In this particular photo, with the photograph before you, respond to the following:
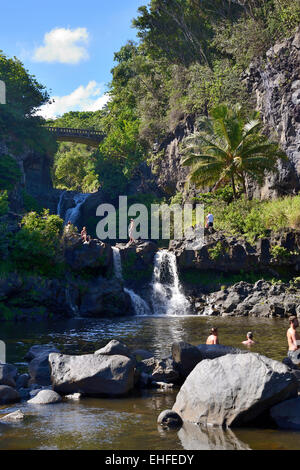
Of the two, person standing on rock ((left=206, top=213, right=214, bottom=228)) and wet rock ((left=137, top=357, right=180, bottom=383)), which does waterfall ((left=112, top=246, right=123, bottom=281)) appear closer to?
person standing on rock ((left=206, top=213, right=214, bottom=228))

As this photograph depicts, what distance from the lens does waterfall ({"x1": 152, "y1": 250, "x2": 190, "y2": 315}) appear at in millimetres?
26953

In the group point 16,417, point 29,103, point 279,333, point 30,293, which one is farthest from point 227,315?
point 29,103

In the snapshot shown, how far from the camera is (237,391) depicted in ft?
26.4

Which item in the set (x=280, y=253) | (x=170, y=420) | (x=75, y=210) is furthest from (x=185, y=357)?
(x=75, y=210)

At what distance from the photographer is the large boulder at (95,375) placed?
33.3 ft

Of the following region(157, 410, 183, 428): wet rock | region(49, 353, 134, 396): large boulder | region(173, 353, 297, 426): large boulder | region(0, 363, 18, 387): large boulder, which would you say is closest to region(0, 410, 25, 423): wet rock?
region(49, 353, 134, 396): large boulder

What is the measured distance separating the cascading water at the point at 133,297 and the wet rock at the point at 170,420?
18.3 meters

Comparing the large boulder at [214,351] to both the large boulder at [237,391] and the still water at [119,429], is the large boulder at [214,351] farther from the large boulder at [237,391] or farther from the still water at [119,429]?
the large boulder at [237,391]

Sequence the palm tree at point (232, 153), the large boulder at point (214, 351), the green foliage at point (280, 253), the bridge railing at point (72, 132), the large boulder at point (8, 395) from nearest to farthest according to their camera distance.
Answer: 1. the large boulder at point (8, 395)
2. the large boulder at point (214, 351)
3. the green foliage at point (280, 253)
4. the palm tree at point (232, 153)
5. the bridge railing at point (72, 132)

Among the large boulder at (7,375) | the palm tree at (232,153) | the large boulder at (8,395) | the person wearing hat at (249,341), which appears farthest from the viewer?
the palm tree at (232,153)

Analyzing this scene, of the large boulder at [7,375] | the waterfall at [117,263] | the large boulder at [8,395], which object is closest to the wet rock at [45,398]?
A: the large boulder at [8,395]

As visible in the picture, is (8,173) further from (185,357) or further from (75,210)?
(185,357)
